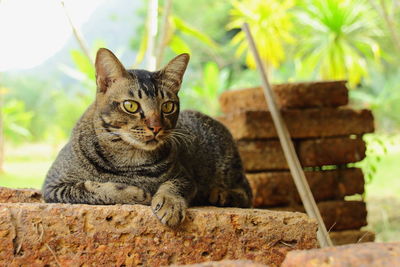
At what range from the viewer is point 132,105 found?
90.1 inches

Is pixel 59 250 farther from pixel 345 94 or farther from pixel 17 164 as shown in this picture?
pixel 17 164

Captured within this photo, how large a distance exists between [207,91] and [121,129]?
10.1 metres

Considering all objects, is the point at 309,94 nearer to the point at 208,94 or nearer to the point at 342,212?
the point at 342,212

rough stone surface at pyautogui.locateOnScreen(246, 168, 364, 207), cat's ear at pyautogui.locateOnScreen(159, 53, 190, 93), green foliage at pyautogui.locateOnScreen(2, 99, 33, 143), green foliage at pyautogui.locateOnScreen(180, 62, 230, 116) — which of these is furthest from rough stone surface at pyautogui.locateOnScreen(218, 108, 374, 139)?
green foliage at pyautogui.locateOnScreen(180, 62, 230, 116)

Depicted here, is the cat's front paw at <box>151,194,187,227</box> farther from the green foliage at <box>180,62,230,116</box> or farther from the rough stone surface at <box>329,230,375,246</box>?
the green foliage at <box>180,62,230,116</box>

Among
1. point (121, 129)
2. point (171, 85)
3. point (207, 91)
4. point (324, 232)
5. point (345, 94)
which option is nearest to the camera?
point (121, 129)

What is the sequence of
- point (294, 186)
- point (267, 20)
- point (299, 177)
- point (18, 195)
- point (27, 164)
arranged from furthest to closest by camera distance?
point (267, 20), point (27, 164), point (294, 186), point (299, 177), point (18, 195)

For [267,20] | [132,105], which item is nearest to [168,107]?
[132,105]

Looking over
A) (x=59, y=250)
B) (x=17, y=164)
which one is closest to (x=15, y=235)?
(x=59, y=250)

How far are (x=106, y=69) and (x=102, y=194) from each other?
586mm

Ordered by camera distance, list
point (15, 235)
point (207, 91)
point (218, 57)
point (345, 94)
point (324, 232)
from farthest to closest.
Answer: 1. point (218, 57)
2. point (207, 91)
3. point (345, 94)
4. point (324, 232)
5. point (15, 235)

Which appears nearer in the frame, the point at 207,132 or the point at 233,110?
the point at 207,132

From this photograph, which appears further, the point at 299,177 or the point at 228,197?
the point at 299,177

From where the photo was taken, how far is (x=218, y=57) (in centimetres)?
1819
